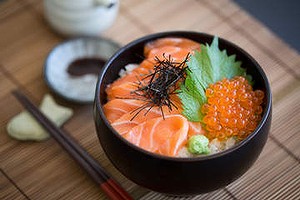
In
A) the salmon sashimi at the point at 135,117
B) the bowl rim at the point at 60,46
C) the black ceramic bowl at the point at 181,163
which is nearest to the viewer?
the black ceramic bowl at the point at 181,163

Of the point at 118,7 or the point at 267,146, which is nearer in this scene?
the point at 267,146

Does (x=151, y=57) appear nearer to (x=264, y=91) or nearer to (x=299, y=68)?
(x=264, y=91)

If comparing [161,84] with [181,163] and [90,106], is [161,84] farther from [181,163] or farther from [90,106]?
[90,106]

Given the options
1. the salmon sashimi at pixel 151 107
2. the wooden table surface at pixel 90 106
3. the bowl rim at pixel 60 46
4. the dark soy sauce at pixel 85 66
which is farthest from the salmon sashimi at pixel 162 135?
the dark soy sauce at pixel 85 66

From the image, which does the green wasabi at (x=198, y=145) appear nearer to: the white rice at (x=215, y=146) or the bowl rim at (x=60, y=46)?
the white rice at (x=215, y=146)

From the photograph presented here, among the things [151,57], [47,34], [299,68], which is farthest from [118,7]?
[299,68]

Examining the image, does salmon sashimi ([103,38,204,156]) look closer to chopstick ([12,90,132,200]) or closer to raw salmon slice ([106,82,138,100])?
raw salmon slice ([106,82,138,100])
